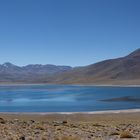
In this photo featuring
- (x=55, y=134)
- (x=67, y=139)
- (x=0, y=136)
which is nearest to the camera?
(x=67, y=139)

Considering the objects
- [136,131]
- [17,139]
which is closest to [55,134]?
[17,139]

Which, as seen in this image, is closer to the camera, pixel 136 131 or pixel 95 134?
pixel 95 134

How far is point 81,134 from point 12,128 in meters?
3.37

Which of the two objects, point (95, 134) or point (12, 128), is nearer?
point (95, 134)

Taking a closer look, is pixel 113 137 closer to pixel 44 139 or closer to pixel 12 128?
pixel 44 139

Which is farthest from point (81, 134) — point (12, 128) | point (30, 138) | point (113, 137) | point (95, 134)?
point (12, 128)

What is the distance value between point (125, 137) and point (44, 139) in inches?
114

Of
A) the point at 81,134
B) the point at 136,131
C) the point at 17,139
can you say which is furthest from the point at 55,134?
the point at 136,131

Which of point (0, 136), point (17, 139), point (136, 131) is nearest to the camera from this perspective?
point (17, 139)

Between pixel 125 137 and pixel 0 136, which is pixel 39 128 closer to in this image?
pixel 0 136

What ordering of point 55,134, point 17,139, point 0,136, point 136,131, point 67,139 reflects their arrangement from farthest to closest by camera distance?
1. point 136,131
2. point 55,134
3. point 0,136
4. point 17,139
5. point 67,139

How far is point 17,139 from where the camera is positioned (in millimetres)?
12172

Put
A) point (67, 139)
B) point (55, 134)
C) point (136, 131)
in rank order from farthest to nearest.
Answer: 1. point (136, 131)
2. point (55, 134)
3. point (67, 139)

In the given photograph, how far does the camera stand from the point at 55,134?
13.9 metres
